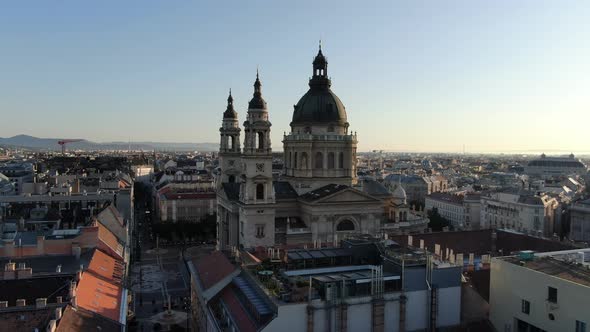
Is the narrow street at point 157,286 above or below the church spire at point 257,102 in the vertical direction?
below

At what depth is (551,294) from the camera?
29.3 meters

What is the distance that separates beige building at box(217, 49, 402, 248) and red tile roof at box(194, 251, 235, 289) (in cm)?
1290

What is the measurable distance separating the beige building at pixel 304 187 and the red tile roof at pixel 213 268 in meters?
12.9

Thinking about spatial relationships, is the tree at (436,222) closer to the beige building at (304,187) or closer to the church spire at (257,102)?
the beige building at (304,187)

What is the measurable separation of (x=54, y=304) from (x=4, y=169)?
454ft

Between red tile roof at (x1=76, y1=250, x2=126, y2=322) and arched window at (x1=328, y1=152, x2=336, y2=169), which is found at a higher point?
arched window at (x1=328, y1=152, x2=336, y2=169)

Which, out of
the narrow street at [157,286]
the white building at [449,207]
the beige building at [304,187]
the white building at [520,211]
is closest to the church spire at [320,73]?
the beige building at [304,187]

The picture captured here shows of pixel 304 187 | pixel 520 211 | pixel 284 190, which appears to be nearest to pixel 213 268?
pixel 284 190

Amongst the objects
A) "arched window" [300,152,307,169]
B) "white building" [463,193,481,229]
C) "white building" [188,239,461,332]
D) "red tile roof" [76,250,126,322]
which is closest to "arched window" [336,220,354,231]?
"arched window" [300,152,307,169]

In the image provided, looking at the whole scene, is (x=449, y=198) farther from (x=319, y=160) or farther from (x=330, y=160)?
(x=319, y=160)

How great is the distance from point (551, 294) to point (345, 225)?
35.0 meters

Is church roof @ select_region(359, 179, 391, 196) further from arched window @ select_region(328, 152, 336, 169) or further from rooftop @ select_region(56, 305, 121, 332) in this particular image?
rooftop @ select_region(56, 305, 121, 332)

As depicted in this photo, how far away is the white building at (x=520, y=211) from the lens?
94688 mm

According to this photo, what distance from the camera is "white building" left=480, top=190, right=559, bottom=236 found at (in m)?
94.7
